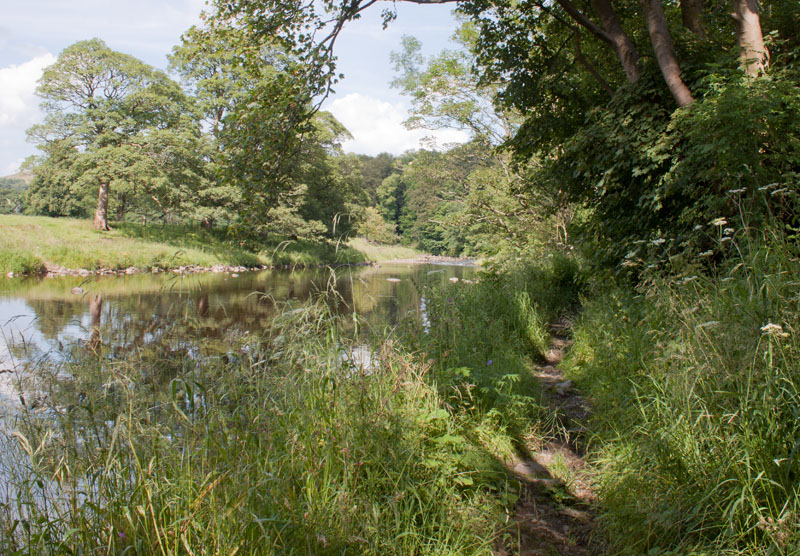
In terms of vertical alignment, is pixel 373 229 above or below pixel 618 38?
below

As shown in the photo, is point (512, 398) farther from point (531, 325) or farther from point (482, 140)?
point (482, 140)

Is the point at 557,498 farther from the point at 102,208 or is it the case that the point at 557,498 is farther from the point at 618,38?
the point at 102,208

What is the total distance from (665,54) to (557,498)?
5.05 m

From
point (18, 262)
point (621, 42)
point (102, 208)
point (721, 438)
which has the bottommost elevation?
point (18, 262)

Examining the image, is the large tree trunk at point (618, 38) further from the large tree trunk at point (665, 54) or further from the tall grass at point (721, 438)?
the tall grass at point (721, 438)

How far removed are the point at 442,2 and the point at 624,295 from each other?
4.98m

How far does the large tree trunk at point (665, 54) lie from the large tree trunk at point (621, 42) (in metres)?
0.48

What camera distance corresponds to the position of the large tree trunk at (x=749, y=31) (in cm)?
541

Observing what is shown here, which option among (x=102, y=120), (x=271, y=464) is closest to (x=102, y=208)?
(x=102, y=120)

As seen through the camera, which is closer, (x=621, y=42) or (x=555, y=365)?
(x=555, y=365)

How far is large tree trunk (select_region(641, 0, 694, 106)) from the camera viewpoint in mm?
5461

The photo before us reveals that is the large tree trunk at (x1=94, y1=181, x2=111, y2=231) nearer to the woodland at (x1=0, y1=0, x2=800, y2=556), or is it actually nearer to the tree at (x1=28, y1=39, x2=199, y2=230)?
the tree at (x1=28, y1=39, x2=199, y2=230)

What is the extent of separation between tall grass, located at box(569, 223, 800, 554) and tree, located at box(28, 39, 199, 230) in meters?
25.9

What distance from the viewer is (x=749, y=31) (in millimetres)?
5512
